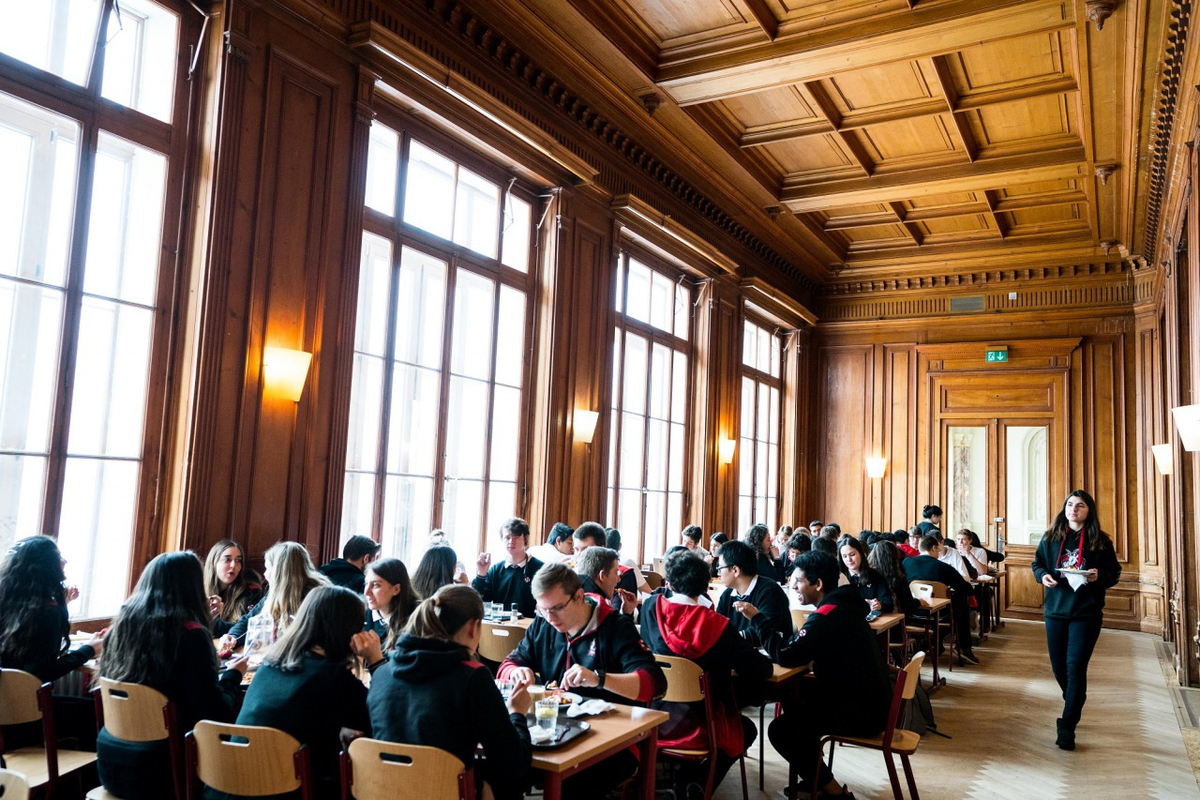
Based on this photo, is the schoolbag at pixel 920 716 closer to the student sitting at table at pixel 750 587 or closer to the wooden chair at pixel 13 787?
the student sitting at table at pixel 750 587

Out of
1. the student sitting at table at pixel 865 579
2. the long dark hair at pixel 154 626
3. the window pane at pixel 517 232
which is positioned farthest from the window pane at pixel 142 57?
the student sitting at table at pixel 865 579

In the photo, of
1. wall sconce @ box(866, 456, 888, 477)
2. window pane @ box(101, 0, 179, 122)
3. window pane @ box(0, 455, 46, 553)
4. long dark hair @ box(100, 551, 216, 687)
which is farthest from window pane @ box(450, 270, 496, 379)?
wall sconce @ box(866, 456, 888, 477)

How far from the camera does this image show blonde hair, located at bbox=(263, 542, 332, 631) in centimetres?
406

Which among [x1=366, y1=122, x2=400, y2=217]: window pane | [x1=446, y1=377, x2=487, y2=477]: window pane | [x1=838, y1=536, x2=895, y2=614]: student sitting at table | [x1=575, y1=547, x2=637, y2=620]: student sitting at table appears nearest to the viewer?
[x1=575, y1=547, x2=637, y2=620]: student sitting at table

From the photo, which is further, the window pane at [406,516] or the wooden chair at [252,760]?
the window pane at [406,516]

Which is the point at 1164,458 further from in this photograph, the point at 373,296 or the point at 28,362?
the point at 28,362

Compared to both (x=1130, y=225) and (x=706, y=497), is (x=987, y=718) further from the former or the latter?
(x=1130, y=225)

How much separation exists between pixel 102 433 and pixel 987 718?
5.97 m

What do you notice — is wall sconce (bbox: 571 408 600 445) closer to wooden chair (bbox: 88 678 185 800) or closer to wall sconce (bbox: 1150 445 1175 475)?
wooden chair (bbox: 88 678 185 800)

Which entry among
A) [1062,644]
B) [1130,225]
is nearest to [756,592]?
[1062,644]

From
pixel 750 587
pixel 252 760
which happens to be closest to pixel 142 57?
pixel 252 760

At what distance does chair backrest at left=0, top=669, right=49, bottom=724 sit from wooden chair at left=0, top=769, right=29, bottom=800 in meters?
1.60

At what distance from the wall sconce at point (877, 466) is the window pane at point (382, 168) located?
30.1ft

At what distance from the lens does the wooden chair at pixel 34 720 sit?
316 centimetres
